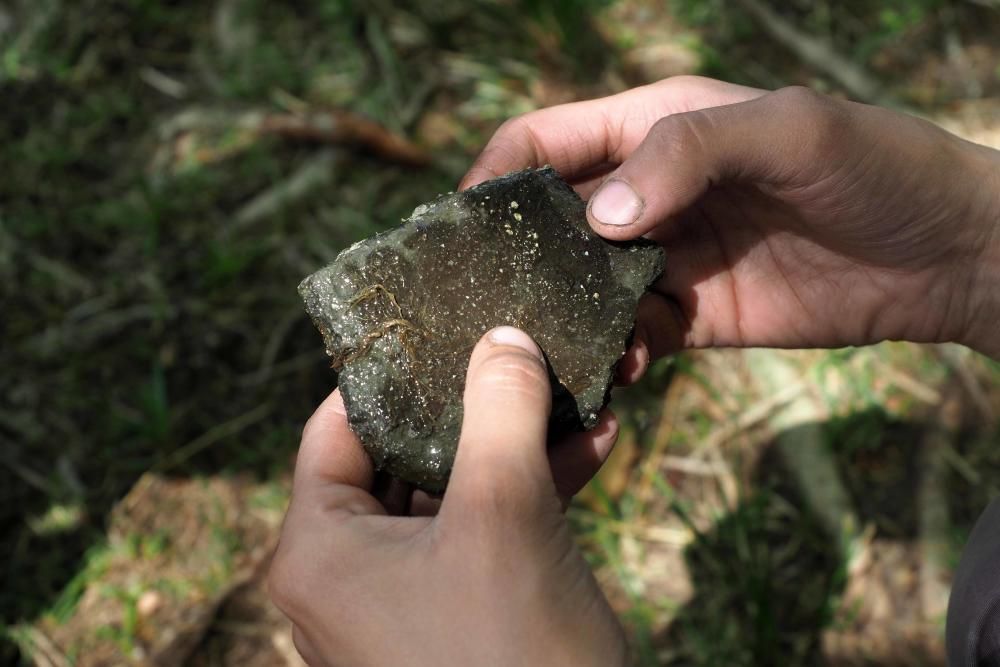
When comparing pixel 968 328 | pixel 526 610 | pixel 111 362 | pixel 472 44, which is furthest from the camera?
pixel 472 44

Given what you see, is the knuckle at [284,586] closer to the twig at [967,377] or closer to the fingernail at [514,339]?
the fingernail at [514,339]

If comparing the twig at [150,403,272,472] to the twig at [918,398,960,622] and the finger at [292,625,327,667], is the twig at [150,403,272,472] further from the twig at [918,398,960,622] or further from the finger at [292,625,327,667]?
the twig at [918,398,960,622]

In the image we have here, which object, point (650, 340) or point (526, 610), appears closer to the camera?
point (526, 610)

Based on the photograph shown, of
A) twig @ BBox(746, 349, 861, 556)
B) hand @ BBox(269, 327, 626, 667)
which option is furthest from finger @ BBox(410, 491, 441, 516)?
twig @ BBox(746, 349, 861, 556)

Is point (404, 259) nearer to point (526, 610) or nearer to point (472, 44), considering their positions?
point (526, 610)

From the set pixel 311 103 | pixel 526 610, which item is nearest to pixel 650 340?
pixel 526 610

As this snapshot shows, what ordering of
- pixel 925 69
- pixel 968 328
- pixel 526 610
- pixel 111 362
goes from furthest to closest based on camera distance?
1. pixel 925 69
2. pixel 111 362
3. pixel 968 328
4. pixel 526 610

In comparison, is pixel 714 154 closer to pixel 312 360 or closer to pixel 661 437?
pixel 661 437
